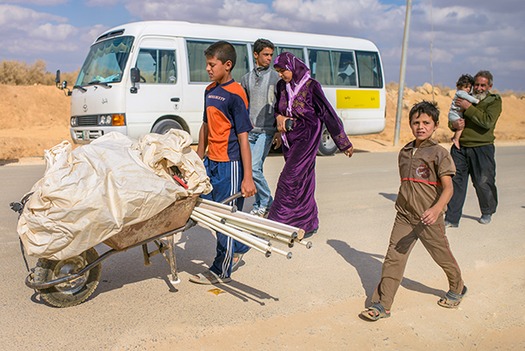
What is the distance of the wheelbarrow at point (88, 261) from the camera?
4129 millimetres

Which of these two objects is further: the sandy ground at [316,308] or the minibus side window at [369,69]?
the minibus side window at [369,69]

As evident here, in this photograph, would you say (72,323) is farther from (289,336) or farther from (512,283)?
(512,283)

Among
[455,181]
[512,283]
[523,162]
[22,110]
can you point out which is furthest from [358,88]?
[22,110]

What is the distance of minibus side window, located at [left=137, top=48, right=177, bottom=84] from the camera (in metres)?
12.8

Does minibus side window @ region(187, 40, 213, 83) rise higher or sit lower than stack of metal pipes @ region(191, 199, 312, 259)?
higher

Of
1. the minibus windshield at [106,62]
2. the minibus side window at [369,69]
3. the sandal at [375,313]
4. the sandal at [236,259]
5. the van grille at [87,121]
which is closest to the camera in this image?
the sandal at [375,313]

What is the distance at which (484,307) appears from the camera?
15.4 ft

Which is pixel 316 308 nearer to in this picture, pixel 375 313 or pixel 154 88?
pixel 375 313

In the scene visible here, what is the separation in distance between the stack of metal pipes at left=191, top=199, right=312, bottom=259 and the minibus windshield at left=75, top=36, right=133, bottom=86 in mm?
8756

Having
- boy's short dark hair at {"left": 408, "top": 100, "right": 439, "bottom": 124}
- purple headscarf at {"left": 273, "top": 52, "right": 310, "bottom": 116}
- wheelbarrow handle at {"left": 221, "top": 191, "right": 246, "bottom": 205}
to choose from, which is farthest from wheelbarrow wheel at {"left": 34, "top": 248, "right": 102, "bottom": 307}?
purple headscarf at {"left": 273, "top": 52, "right": 310, "bottom": 116}

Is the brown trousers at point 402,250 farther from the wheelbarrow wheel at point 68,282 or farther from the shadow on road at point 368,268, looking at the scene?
the wheelbarrow wheel at point 68,282

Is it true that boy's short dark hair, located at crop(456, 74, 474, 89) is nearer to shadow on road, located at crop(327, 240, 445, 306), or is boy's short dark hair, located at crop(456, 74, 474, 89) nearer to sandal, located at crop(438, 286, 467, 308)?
shadow on road, located at crop(327, 240, 445, 306)

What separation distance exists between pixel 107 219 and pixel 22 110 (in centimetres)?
2798

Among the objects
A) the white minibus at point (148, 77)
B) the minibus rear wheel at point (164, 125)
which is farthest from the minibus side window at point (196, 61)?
the minibus rear wheel at point (164, 125)
